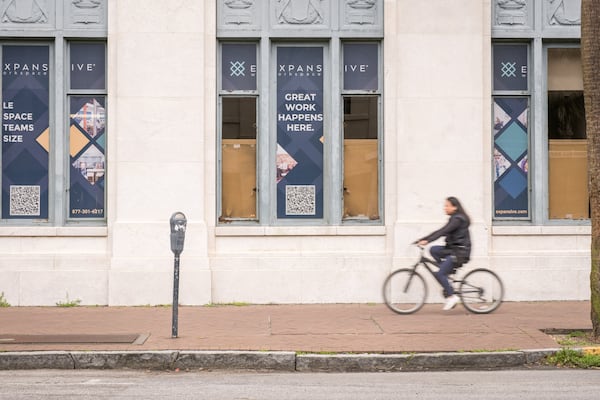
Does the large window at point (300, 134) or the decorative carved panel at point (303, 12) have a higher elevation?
the decorative carved panel at point (303, 12)

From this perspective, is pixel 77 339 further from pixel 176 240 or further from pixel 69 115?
pixel 69 115

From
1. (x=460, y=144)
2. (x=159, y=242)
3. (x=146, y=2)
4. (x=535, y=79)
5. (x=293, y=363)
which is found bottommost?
Result: (x=293, y=363)

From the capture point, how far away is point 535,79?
15.7 m

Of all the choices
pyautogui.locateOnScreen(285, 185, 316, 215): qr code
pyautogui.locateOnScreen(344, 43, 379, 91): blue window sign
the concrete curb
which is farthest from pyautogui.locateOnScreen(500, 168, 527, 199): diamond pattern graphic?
the concrete curb

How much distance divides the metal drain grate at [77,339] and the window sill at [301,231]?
3.96 metres

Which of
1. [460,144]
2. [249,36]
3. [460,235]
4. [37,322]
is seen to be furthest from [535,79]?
[37,322]

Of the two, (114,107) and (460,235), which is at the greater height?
(114,107)

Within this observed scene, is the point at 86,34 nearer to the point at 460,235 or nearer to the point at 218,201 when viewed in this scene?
the point at 218,201

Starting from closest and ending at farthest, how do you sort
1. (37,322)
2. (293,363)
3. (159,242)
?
(293,363), (37,322), (159,242)

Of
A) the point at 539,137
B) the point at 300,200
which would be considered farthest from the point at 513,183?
the point at 300,200

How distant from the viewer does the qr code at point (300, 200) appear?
1552cm

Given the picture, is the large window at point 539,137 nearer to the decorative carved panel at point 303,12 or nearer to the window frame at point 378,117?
the window frame at point 378,117

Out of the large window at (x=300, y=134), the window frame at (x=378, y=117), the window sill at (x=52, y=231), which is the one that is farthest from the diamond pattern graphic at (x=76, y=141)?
the window frame at (x=378, y=117)

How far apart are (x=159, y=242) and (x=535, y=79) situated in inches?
266
